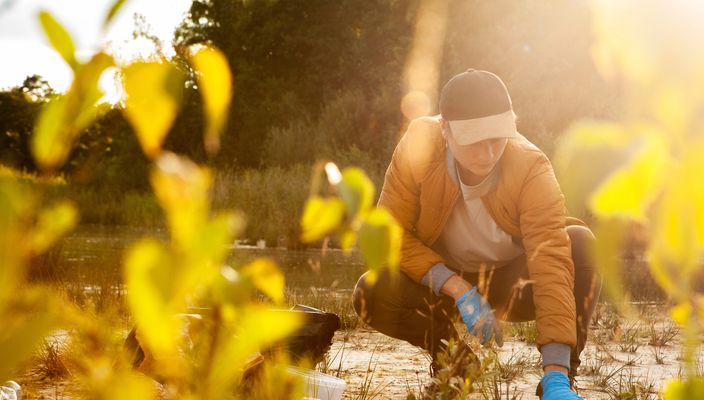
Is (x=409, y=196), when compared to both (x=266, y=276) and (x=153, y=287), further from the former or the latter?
(x=153, y=287)

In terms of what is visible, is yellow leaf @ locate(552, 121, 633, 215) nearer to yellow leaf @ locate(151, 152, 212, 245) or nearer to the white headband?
yellow leaf @ locate(151, 152, 212, 245)

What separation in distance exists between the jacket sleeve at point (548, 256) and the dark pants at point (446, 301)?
0.37 m

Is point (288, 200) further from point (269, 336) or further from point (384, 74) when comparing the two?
point (269, 336)

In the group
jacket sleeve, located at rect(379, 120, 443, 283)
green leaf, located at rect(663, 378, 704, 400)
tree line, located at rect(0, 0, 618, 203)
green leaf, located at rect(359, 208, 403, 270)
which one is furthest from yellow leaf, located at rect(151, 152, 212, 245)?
tree line, located at rect(0, 0, 618, 203)

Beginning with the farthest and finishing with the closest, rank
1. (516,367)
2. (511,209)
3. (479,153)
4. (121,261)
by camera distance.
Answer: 1. (121,261)
2. (516,367)
3. (511,209)
4. (479,153)

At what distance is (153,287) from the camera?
468 mm

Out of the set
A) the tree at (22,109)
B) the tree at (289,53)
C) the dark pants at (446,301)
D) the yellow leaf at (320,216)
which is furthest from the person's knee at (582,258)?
the tree at (289,53)

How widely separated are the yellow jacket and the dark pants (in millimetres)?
137

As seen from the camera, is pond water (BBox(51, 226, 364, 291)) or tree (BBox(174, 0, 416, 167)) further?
tree (BBox(174, 0, 416, 167))

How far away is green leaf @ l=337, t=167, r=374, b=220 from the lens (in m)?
0.55

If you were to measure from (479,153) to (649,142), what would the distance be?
2.62 m

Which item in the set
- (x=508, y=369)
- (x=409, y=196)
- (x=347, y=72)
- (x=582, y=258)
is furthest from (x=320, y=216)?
(x=347, y=72)

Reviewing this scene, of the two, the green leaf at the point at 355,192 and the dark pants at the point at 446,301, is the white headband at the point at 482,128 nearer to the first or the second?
the dark pants at the point at 446,301

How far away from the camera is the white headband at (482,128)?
293 cm
